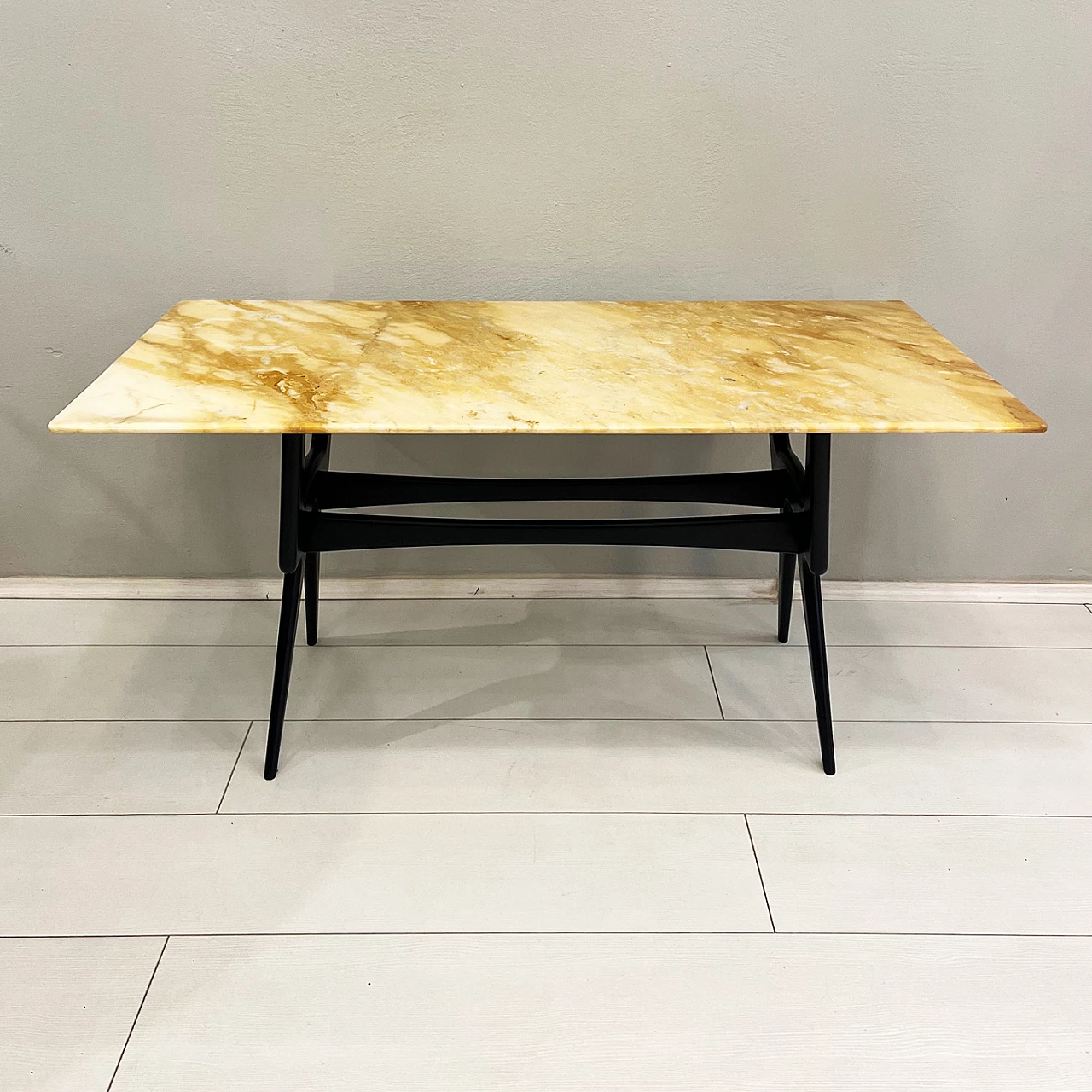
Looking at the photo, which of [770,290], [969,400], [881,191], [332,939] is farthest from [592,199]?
[332,939]

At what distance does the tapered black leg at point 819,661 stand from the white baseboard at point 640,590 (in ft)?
1.80

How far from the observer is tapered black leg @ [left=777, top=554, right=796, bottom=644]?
1914mm

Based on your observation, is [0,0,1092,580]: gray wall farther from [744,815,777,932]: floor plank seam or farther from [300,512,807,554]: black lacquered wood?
[744,815,777,932]: floor plank seam

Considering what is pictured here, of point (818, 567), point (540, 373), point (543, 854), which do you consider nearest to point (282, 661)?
point (543, 854)

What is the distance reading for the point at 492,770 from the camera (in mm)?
1604

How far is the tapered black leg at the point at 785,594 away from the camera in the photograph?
1.91 meters

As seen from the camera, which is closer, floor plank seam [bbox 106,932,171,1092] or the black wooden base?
floor plank seam [bbox 106,932,171,1092]

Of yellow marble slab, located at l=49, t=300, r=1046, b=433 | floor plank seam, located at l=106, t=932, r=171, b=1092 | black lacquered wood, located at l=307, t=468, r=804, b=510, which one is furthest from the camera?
black lacquered wood, located at l=307, t=468, r=804, b=510

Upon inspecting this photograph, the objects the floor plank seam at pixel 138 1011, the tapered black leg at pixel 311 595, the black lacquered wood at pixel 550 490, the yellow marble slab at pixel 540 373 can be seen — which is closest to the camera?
the floor plank seam at pixel 138 1011

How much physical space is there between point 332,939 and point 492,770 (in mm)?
396

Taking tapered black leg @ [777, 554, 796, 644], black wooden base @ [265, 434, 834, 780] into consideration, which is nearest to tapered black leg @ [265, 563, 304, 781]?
black wooden base @ [265, 434, 834, 780]

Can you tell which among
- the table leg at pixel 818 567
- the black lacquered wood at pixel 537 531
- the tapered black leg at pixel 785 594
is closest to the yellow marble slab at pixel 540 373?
the table leg at pixel 818 567

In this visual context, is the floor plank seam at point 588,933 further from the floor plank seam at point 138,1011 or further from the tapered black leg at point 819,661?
the tapered black leg at point 819,661

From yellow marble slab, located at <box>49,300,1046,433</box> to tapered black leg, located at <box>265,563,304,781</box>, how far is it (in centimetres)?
34
